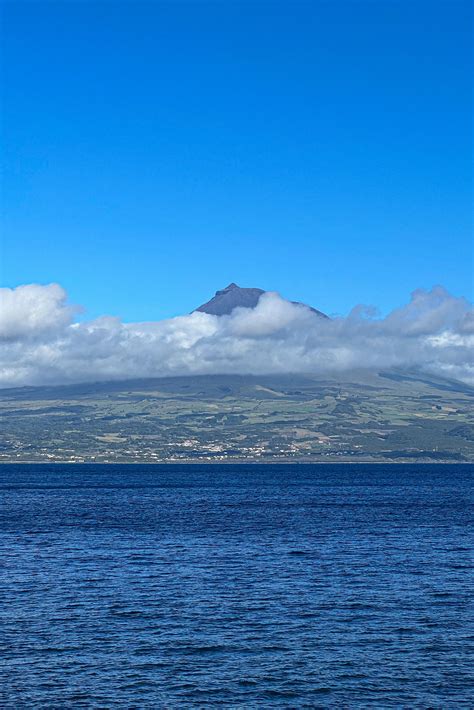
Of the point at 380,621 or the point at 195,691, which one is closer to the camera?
the point at 195,691

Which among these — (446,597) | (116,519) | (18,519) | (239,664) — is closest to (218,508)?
(116,519)

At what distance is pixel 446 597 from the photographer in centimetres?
7881

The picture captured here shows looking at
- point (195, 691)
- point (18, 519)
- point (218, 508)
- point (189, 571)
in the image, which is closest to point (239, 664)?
point (195, 691)

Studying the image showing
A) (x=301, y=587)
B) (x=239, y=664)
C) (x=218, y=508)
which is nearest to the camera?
(x=239, y=664)

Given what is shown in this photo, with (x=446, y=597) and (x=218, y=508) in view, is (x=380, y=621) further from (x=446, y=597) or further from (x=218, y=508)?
(x=218, y=508)

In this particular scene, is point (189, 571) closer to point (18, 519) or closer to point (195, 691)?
point (195, 691)

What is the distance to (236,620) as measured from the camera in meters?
69.8

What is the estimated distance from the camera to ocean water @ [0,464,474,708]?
52.6 m

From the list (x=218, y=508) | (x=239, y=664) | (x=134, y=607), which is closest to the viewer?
(x=239, y=664)

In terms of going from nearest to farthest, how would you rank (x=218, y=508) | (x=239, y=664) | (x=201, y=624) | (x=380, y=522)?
(x=239, y=664)
(x=201, y=624)
(x=380, y=522)
(x=218, y=508)

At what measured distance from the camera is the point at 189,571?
91.9 metres

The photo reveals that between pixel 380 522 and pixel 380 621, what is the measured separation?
81851mm

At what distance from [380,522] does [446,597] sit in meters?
71.5

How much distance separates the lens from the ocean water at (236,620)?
52.6 metres
